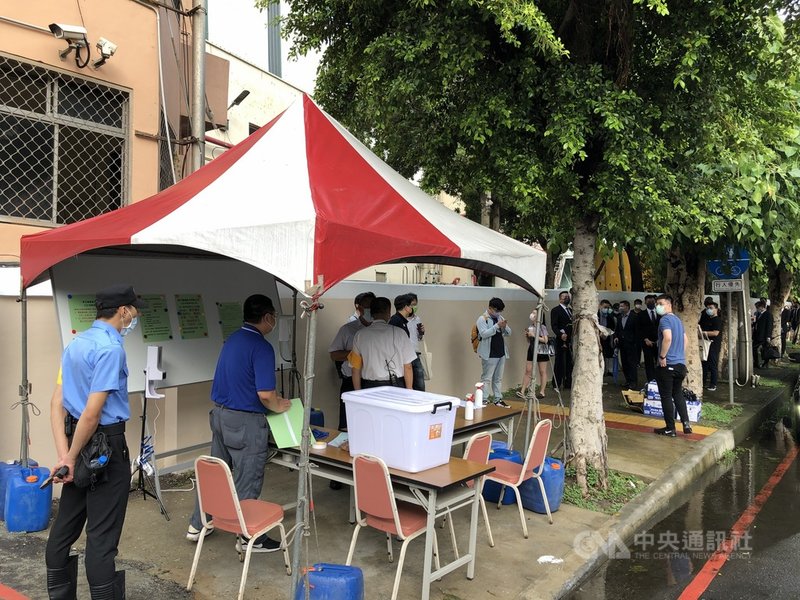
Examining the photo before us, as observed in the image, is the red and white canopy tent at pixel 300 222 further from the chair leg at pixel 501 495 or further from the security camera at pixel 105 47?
the security camera at pixel 105 47

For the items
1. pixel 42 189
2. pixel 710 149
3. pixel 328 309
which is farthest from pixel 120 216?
pixel 710 149

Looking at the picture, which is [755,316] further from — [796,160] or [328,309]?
[328,309]

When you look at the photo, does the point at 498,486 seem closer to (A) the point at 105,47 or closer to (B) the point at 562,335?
(A) the point at 105,47

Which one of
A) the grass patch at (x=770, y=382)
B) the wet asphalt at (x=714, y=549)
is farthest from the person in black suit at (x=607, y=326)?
the wet asphalt at (x=714, y=549)

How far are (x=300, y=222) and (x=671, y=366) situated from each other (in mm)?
6865

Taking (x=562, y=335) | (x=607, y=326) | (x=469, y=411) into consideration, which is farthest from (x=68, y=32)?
(x=607, y=326)

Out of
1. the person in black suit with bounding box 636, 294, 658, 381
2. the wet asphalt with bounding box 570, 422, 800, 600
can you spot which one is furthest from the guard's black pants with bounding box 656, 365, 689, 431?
the person in black suit with bounding box 636, 294, 658, 381

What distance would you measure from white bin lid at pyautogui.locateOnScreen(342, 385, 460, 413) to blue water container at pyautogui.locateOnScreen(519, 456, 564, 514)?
1745 mm

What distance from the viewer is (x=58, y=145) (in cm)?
659

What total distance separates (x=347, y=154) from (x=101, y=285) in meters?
2.41

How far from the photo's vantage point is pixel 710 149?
5965 millimetres

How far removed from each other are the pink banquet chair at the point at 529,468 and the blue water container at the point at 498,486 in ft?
0.59

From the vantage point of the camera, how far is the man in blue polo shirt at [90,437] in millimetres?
3150

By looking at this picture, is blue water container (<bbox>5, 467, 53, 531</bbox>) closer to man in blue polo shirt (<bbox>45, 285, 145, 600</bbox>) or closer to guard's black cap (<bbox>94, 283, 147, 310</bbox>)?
man in blue polo shirt (<bbox>45, 285, 145, 600</bbox>)
